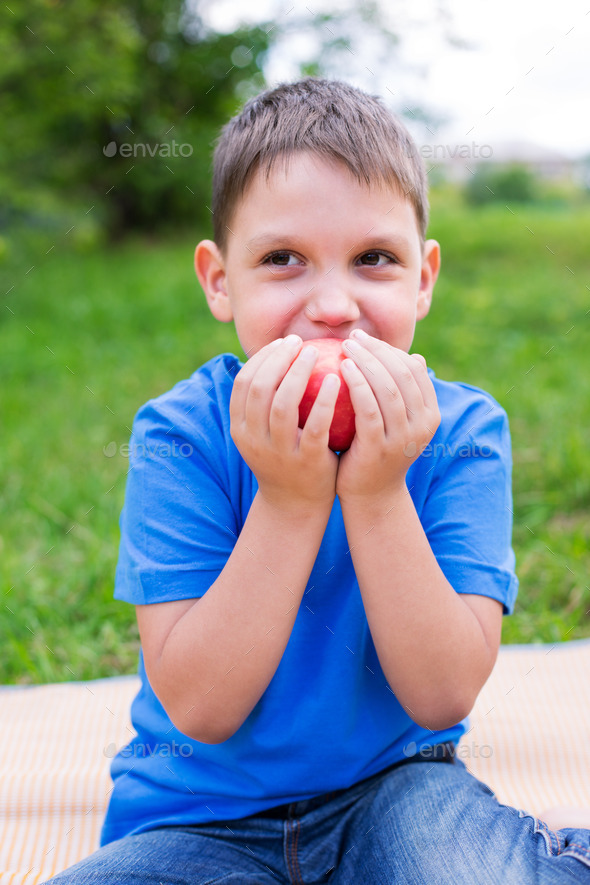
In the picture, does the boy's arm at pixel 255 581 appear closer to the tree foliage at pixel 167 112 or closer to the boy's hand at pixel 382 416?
the boy's hand at pixel 382 416

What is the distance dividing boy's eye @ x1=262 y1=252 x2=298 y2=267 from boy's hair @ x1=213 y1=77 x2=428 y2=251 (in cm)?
15

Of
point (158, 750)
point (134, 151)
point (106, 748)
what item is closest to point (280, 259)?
point (158, 750)

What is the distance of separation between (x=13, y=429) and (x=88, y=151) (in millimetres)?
7247

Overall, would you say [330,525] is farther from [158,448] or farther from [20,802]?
[20,802]

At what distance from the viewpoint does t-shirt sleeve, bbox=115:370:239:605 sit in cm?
137

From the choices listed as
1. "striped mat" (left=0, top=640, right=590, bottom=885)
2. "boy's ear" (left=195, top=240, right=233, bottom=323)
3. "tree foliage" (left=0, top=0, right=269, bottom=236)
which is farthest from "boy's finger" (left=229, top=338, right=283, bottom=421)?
"tree foliage" (left=0, top=0, right=269, bottom=236)

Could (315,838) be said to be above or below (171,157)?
below

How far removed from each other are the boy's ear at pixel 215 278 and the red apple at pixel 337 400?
43cm

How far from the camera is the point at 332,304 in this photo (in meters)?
1.33

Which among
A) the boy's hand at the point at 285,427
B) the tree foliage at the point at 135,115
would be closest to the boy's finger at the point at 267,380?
the boy's hand at the point at 285,427

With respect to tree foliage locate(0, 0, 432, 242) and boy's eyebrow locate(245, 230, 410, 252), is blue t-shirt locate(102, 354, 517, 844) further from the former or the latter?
tree foliage locate(0, 0, 432, 242)

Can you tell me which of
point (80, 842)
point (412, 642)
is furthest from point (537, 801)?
point (80, 842)

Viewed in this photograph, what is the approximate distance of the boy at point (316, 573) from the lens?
4.10 ft

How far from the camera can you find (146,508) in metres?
1.43
